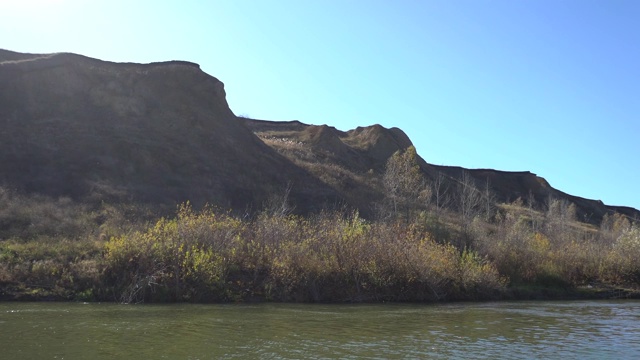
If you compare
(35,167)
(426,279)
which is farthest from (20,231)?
(426,279)

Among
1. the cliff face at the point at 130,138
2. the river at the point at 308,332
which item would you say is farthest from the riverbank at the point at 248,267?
the cliff face at the point at 130,138

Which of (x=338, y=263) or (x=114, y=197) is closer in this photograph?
(x=338, y=263)

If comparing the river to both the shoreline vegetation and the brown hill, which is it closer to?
the shoreline vegetation

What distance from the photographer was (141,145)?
58.2m

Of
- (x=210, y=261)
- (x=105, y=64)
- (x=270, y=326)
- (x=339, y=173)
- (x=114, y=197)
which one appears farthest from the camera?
(x=339, y=173)

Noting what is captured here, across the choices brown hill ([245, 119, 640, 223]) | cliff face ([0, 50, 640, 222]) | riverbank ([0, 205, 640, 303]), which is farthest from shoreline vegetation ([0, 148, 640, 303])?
brown hill ([245, 119, 640, 223])

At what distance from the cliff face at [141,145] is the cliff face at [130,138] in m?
0.11

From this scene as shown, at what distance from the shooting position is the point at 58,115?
58.6 m

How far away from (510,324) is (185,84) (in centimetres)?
5514

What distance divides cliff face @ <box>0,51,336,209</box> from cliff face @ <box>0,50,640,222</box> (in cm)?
11

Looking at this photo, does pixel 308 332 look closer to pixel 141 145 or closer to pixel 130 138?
pixel 141 145

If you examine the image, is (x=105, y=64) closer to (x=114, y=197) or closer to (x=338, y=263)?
(x=114, y=197)

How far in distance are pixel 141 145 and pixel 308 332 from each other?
43.5m

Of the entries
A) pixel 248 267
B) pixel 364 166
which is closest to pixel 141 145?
pixel 248 267
